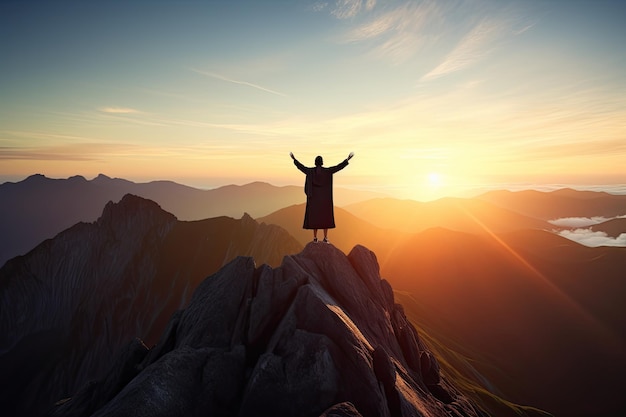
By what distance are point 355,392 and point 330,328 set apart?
2626 mm

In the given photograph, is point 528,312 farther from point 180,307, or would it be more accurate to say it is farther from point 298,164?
point 298,164

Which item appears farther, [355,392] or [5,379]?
[5,379]

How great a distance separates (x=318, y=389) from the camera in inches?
468

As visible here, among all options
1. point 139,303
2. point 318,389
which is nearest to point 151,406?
point 318,389

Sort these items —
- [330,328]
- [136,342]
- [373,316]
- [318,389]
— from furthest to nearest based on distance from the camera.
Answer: [373,316], [136,342], [330,328], [318,389]

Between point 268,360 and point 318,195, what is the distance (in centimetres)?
1114

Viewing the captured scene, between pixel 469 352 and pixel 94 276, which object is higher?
pixel 94 276

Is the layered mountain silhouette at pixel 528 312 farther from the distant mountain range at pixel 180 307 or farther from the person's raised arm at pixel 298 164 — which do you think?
the person's raised arm at pixel 298 164

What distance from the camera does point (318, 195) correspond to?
69.4 ft

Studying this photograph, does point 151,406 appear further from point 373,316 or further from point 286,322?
point 373,316

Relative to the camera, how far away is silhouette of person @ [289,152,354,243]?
67.9 ft

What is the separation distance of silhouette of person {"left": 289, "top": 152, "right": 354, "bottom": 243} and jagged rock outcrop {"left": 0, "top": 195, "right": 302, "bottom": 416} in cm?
8323

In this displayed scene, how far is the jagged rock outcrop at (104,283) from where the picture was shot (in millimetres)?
91438

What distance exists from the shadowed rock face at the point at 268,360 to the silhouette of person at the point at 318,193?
2693 mm
